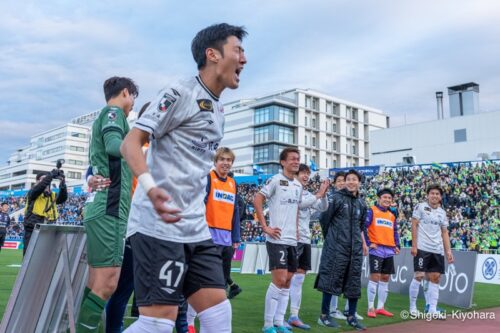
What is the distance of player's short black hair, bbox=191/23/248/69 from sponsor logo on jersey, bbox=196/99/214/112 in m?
0.25

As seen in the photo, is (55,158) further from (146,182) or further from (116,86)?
(146,182)

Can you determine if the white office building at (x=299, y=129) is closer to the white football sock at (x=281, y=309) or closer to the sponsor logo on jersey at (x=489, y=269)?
the sponsor logo on jersey at (x=489, y=269)

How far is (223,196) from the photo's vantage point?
6379 millimetres

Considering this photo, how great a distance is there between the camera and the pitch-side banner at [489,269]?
1570 cm

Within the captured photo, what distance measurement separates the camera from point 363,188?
3086cm

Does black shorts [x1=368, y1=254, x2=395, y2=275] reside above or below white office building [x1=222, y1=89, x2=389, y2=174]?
below

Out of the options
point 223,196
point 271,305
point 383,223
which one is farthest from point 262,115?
point 271,305

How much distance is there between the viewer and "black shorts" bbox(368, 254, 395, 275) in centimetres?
877

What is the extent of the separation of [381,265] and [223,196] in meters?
3.91

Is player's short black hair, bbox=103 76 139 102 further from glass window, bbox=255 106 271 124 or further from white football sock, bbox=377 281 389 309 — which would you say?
glass window, bbox=255 106 271 124

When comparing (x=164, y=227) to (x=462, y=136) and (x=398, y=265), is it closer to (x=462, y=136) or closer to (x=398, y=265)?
(x=398, y=265)

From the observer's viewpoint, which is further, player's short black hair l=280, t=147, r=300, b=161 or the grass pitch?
the grass pitch

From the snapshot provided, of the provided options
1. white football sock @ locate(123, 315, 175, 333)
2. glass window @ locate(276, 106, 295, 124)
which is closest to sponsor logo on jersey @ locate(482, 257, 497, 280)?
white football sock @ locate(123, 315, 175, 333)

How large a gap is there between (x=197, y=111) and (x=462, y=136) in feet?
170
